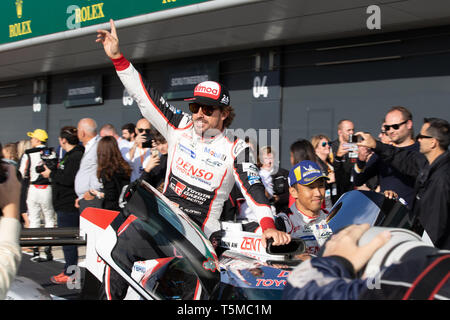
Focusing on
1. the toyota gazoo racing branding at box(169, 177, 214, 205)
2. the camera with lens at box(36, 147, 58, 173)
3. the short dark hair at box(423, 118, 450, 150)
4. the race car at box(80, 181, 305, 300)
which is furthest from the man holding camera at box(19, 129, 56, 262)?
the race car at box(80, 181, 305, 300)

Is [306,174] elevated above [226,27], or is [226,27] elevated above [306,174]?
[226,27]

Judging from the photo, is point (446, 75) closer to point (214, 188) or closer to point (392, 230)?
point (214, 188)

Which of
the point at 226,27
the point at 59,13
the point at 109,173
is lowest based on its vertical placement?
the point at 109,173

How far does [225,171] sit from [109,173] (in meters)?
3.02

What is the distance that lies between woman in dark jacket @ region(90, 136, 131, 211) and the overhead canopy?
3731 mm

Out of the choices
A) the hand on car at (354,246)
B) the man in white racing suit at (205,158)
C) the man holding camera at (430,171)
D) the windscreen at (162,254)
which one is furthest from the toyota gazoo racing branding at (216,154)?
the man holding camera at (430,171)

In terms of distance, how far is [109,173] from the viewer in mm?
5898

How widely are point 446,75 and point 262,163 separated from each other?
169 inches

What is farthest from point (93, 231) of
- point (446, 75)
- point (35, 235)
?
point (446, 75)

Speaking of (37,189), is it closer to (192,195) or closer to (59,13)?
(192,195)

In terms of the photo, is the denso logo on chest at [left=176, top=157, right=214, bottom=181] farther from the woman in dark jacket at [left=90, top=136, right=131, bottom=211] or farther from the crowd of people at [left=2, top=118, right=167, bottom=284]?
the woman in dark jacket at [left=90, top=136, right=131, bottom=211]

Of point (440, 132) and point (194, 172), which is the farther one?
point (440, 132)

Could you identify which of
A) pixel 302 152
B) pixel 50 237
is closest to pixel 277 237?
pixel 50 237

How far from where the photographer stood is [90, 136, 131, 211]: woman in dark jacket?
233 inches
